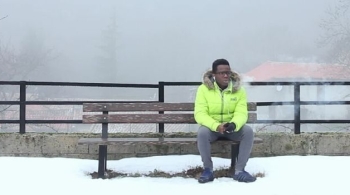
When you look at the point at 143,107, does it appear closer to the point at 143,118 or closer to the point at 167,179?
the point at 143,118

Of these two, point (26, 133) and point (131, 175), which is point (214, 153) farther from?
point (26, 133)

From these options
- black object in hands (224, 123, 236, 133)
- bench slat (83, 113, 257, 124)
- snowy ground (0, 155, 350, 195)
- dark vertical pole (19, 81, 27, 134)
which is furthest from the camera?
dark vertical pole (19, 81, 27, 134)

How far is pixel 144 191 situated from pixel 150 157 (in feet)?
4.70

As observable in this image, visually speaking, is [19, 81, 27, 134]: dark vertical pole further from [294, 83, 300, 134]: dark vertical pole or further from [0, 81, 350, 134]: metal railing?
[294, 83, 300, 134]: dark vertical pole

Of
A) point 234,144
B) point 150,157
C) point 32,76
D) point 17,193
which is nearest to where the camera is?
point 17,193

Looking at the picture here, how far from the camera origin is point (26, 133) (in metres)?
6.09

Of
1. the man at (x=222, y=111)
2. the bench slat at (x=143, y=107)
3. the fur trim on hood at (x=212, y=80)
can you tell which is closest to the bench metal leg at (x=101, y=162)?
the bench slat at (x=143, y=107)

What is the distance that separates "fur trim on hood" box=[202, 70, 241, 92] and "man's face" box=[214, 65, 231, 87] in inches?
3.4

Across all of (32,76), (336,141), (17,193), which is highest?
(32,76)

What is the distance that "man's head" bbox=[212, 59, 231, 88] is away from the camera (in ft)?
16.0

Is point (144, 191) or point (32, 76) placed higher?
point (32, 76)

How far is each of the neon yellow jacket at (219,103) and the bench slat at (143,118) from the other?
42cm

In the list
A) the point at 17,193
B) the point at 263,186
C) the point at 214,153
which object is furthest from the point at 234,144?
the point at 17,193

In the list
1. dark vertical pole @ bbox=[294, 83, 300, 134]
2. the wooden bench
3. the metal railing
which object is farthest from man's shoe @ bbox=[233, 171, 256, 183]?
dark vertical pole @ bbox=[294, 83, 300, 134]
